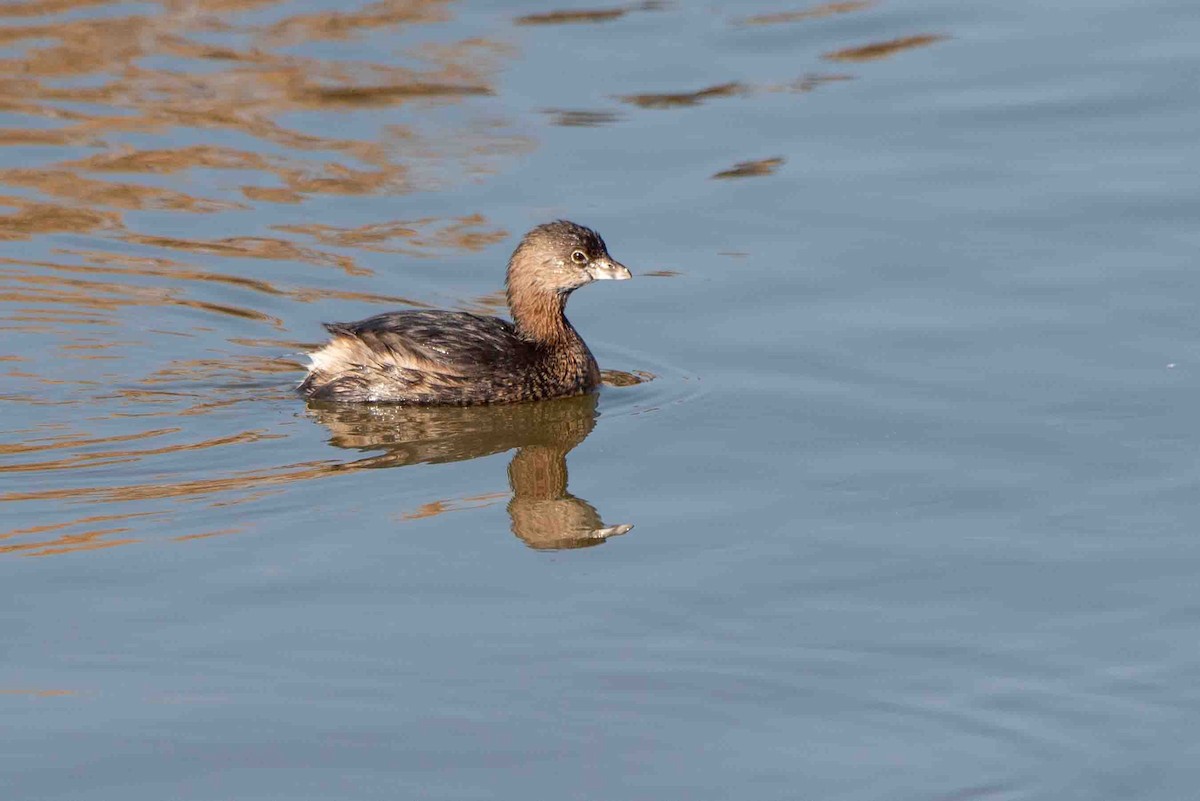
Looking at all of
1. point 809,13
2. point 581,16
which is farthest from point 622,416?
point 809,13

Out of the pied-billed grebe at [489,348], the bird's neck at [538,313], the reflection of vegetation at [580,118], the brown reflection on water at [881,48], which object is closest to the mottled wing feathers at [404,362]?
the pied-billed grebe at [489,348]

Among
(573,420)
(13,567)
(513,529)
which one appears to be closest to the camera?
(13,567)

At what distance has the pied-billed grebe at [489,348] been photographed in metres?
10.5

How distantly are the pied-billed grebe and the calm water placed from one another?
0.61ft

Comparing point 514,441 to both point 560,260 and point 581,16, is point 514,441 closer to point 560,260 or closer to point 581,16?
point 560,260

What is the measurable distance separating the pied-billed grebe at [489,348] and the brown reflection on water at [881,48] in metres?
5.59

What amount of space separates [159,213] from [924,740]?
808cm

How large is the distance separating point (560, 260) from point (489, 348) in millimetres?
662

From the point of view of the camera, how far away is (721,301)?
11461 millimetres

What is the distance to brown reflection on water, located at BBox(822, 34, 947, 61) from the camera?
52.3ft


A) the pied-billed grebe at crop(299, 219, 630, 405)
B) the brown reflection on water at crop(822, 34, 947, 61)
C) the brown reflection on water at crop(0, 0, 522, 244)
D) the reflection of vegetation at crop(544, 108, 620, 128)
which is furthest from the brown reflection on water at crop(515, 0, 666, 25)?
the pied-billed grebe at crop(299, 219, 630, 405)

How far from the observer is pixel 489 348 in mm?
10648

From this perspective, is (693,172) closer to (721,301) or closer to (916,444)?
(721,301)

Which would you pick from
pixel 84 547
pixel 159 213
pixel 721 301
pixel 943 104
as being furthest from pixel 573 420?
pixel 943 104
